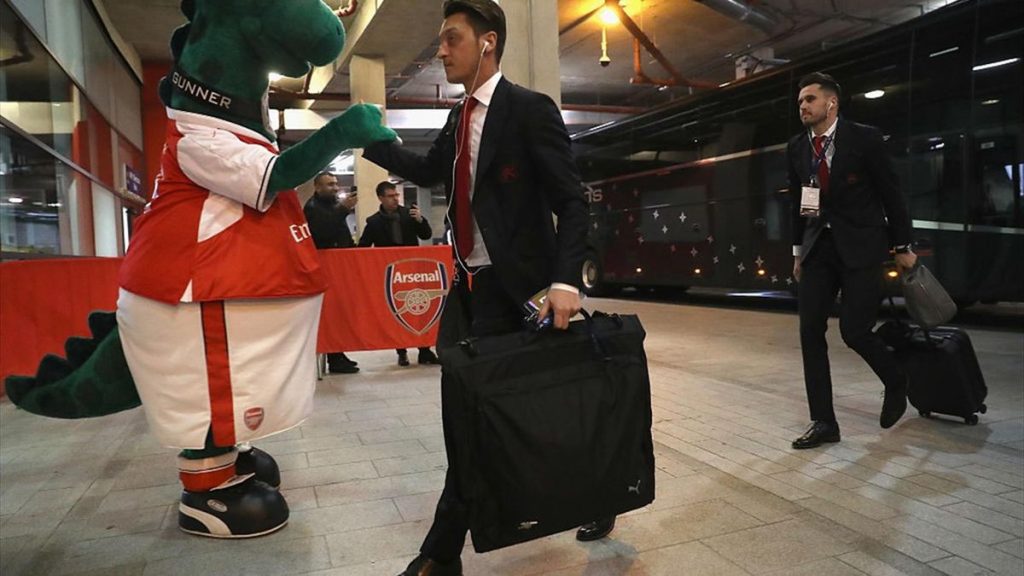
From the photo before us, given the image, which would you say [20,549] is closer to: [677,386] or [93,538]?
[93,538]

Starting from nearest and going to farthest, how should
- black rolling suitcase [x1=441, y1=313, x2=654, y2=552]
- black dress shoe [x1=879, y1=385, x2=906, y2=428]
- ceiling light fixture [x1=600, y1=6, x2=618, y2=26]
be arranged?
1. black rolling suitcase [x1=441, y1=313, x2=654, y2=552]
2. black dress shoe [x1=879, y1=385, x2=906, y2=428]
3. ceiling light fixture [x1=600, y1=6, x2=618, y2=26]

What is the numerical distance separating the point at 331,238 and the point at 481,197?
4597mm

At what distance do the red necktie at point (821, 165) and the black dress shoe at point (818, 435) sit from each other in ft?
4.06

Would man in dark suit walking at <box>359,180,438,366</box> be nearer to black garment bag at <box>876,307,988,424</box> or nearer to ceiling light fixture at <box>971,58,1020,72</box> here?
black garment bag at <box>876,307,988,424</box>

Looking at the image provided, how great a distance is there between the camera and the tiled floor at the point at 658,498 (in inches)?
92.0

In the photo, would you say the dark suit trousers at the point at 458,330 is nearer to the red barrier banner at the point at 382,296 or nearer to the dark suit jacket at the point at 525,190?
the dark suit jacket at the point at 525,190

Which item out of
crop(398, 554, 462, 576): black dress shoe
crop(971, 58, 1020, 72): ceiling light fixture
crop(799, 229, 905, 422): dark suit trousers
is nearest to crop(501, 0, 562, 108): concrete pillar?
crop(799, 229, 905, 422): dark suit trousers

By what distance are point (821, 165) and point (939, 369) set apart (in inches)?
54.4

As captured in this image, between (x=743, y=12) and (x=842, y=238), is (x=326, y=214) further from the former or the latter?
(x=743, y=12)

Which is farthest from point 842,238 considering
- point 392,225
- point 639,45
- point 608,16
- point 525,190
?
point 639,45

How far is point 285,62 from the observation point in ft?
8.41

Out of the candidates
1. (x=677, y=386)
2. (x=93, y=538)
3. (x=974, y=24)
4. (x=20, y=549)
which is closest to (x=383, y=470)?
(x=93, y=538)

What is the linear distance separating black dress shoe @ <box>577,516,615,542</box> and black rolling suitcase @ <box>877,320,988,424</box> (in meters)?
2.45

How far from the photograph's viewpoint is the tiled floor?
234 cm
